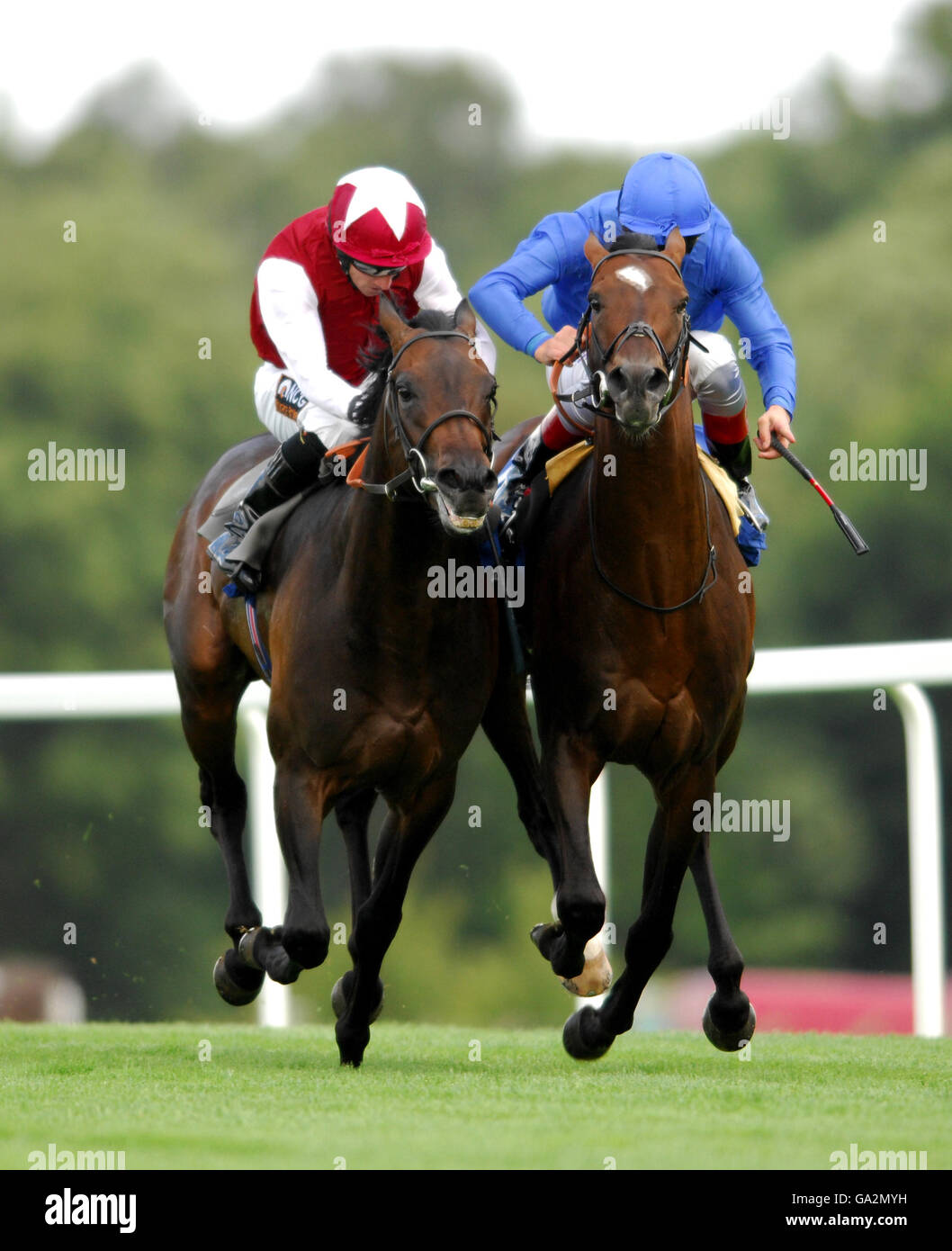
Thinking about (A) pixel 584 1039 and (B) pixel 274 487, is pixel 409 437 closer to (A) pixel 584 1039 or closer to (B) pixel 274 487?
(B) pixel 274 487

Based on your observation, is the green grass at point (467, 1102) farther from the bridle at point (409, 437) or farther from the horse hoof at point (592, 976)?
the bridle at point (409, 437)

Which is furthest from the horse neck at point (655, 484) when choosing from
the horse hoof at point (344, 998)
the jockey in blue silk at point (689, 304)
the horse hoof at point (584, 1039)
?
the horse hoof at point (344, 998)

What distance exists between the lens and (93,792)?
27484 mm

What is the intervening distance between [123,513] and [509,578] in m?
25.1

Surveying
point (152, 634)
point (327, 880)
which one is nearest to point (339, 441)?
point (327, 880)

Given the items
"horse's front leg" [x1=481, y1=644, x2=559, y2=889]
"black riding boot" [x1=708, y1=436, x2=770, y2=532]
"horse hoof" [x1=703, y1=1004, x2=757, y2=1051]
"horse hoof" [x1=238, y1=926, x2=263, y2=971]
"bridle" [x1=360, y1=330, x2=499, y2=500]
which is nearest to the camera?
"bridle" [x1=360, y1=330, x2=499, y2=500]

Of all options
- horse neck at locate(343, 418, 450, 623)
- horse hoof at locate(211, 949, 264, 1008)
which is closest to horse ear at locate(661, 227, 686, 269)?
horse neck at locate(343, 418, 450, 623)

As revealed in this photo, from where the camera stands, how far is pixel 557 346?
525 centimetres

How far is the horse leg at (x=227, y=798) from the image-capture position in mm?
6316

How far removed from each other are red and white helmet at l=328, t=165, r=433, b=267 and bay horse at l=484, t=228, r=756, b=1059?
56 cm

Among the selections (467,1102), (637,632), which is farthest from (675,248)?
Result: (467,1102)

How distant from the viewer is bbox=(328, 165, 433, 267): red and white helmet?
5.40m

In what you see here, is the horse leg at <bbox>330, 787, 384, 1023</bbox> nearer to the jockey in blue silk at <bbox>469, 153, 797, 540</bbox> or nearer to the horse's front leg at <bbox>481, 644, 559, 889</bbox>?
the horse's front leg at <bbox>481, 644, 559, 889</bbox>

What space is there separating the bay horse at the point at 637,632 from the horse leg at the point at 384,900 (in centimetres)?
32
